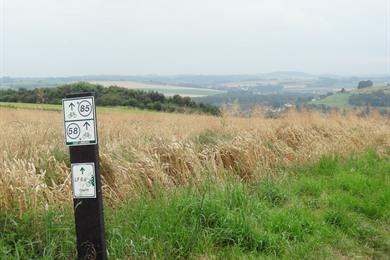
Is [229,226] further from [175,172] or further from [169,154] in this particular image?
[169,154]

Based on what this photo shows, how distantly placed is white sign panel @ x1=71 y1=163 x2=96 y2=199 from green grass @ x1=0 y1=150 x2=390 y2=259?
61cm

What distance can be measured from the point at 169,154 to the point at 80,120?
3.49 metres

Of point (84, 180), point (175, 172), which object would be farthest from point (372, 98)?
point (84, 180)

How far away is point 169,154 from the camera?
264 inches

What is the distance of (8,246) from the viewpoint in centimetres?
347

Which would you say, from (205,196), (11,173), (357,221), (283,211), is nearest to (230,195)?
(205,196)

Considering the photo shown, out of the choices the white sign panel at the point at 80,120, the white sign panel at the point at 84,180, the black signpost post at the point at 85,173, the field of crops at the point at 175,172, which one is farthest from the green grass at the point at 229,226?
the white sign panel at the point at 80,120

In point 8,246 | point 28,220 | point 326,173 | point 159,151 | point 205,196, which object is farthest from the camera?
point 326,173

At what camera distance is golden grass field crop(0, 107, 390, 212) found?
4664 mm

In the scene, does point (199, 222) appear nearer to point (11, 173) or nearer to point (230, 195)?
point (230, 195)

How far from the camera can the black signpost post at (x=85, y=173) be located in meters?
3.27

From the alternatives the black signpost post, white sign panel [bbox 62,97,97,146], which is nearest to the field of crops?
the black signpost post

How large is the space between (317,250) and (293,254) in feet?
1.29

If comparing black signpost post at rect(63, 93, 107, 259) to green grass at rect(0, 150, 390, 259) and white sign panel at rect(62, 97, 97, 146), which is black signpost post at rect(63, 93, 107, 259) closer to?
white sign panel at rect(62, 97, 97, 146)
